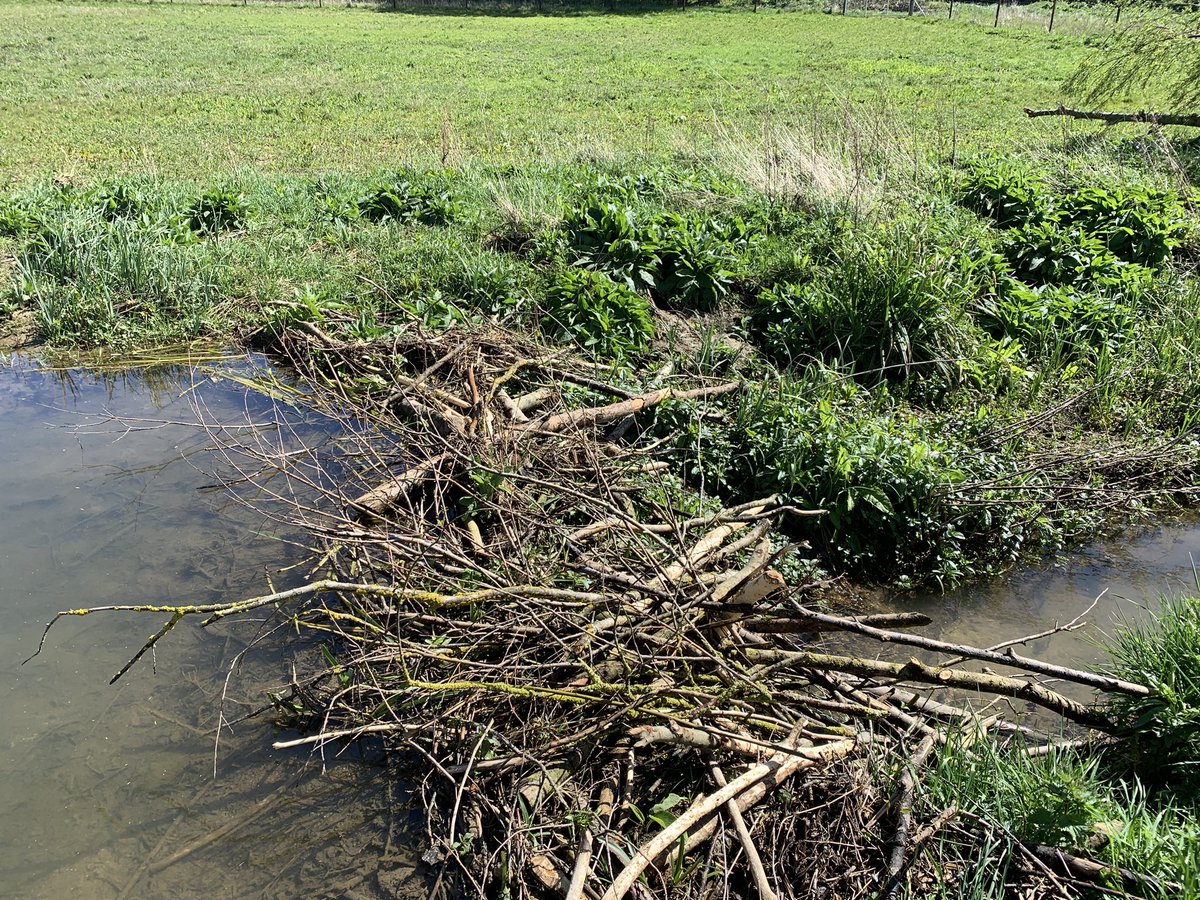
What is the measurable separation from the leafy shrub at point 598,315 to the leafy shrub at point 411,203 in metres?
2.48

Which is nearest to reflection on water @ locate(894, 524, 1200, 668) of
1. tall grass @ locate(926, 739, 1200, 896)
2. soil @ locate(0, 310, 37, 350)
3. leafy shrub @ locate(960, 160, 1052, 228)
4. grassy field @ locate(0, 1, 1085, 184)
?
tall grass @ locate(926, 739, 1200, 896)

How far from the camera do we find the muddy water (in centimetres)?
345

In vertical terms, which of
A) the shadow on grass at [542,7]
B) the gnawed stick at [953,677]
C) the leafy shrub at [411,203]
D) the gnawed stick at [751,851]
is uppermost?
the shadow on grass at [542,7]

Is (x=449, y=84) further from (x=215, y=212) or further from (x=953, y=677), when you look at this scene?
(x=953, y=677)

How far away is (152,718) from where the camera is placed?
405 centimetres

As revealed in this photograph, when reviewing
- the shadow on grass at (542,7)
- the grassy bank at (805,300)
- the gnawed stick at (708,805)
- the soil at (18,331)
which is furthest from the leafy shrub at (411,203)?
the shadow on grass at (542,7)

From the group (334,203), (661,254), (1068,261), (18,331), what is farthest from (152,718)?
(1068,261)

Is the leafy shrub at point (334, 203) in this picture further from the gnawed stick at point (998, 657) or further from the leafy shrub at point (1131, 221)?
the gnawed stick at point (998, 657)

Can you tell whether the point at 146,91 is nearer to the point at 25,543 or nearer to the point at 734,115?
the point at 734,115

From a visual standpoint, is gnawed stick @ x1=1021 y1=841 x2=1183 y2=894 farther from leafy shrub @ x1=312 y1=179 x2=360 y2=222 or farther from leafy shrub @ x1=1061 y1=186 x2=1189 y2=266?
leafy shrub @ x1=312 y1=179 x2=360 y2=222

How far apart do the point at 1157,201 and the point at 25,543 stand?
10004mm

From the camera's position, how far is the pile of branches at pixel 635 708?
3.21 metres

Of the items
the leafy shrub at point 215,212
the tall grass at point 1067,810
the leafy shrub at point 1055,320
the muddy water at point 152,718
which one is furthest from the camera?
the leafy shrub at point 215,212

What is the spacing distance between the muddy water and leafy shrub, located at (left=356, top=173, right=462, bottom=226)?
3.95 m
